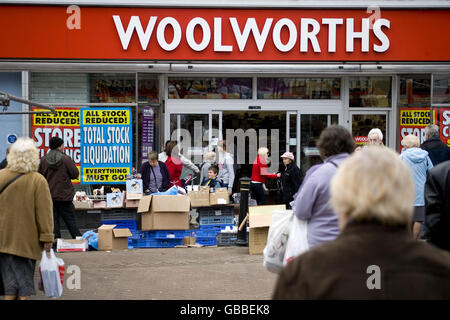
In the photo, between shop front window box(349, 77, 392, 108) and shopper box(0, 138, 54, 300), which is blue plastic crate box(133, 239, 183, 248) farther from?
shop front window box(349, 77, 392, 108)

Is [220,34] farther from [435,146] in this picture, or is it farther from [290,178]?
[435,146]

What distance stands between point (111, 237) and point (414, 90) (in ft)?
26.8

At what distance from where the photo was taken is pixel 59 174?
1019 cm

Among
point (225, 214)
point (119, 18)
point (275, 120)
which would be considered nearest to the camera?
point (225, 214)

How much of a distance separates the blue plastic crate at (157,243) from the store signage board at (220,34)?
460 centimetres

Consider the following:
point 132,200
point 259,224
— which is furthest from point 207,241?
point 259,224

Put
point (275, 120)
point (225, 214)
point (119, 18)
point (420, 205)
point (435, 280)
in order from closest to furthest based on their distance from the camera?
point (435, 280), point (420, 205), point (225, 214), point (119, 18), point (275, 120)

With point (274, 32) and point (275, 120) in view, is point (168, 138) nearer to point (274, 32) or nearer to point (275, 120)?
point (275, 120)

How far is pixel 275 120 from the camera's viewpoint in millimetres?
13758

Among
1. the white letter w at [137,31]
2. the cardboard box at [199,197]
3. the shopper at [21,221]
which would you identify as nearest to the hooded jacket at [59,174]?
the cardboard box at [199,197]

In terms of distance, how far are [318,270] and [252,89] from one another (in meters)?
11.8

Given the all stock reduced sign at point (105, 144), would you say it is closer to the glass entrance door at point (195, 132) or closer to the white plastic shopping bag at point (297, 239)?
the glass entrance door at point (195, 132)

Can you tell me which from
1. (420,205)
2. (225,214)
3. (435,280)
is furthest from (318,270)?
(225,214)

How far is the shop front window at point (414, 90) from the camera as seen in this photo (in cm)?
1366
